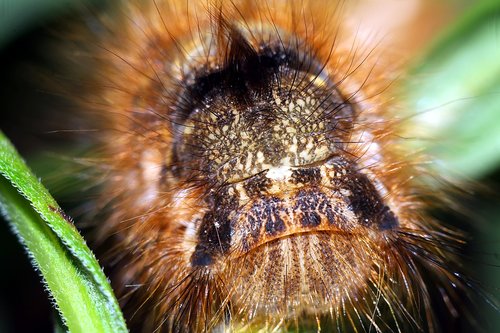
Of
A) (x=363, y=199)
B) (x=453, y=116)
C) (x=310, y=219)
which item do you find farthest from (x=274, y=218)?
(x=453, y=116)

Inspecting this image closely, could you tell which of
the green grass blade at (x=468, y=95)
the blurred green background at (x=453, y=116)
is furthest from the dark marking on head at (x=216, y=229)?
the green grass blade at (x=468, y=95)

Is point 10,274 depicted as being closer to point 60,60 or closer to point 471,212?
point 60,60

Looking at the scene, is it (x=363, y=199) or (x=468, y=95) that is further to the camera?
(x=468, y=95)

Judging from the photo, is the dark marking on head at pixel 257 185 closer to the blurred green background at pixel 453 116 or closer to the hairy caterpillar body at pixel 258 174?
the hairy caterpillar body at pixel 258 174

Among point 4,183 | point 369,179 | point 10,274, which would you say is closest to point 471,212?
point 369,179

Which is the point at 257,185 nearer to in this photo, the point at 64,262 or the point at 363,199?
the point at 363,199

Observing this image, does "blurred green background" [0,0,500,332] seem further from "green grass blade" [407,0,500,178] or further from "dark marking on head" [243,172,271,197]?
"dark marking on head" [243,172,271,197]
